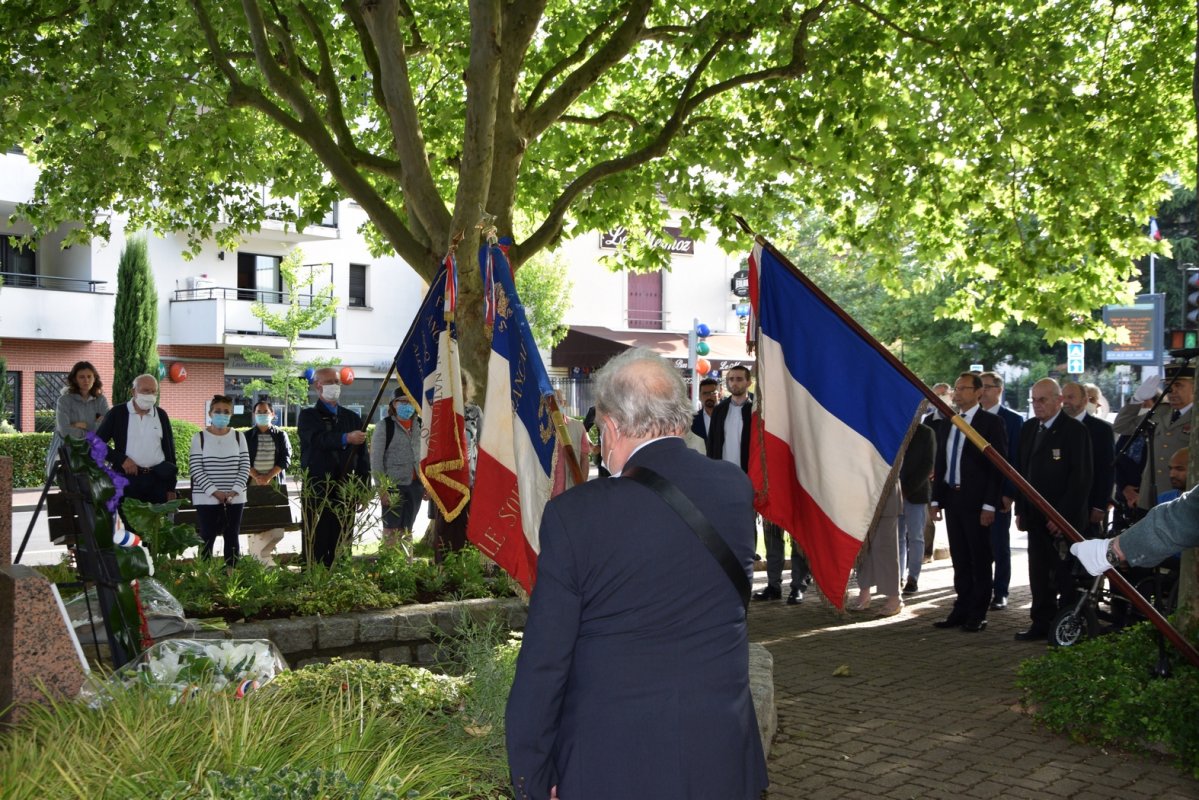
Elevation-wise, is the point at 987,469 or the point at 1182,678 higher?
the point at 987,469

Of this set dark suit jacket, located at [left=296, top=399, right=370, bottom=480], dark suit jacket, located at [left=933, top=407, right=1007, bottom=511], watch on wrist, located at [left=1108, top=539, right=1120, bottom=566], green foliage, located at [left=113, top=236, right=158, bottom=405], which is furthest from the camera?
green foliage, located at [left=113, top=236, right=158, bottom=405]

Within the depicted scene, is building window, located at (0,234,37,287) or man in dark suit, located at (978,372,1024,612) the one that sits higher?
building window, located at (0,234,37,287)

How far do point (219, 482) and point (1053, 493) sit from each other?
7.62m

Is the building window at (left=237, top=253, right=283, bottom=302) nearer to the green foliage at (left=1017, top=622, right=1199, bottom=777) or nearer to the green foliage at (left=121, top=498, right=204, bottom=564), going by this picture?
the green foliage at (left=121, top=498, right=204, bottom=564)

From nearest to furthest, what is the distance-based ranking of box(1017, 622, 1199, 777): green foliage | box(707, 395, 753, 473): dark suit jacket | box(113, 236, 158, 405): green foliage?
box(1017, 622, 1199, 777): green foliage
box(707, 395, 753, 473): dark suit jacket
box(113, 236, 158, 405): green foliage

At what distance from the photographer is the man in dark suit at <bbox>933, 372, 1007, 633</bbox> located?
10594 mm

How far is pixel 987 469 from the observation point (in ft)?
35.1

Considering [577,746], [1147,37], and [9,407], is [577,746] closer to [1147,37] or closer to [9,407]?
[1147,37]

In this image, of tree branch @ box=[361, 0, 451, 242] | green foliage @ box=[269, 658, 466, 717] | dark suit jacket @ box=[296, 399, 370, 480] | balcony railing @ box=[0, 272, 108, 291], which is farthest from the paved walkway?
balcony railing @ box=[0, 272, 108, 291]

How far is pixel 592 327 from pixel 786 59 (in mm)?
31152

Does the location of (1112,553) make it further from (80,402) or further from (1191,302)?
(80,402)

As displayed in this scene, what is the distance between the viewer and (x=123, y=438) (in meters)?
Result: 11.4

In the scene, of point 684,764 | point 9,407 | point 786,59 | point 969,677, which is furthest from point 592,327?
point 684,764

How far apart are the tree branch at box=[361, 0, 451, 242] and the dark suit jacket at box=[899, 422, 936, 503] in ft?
16.3
